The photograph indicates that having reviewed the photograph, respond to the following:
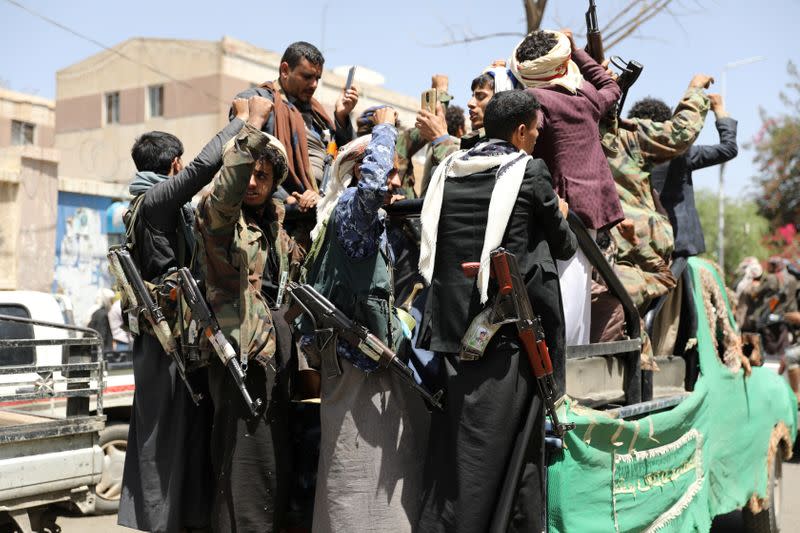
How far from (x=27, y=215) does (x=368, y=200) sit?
587 inches

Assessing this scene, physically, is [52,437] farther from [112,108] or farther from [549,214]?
[112,108]

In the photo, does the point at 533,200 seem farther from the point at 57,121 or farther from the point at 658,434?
the point at 57,121

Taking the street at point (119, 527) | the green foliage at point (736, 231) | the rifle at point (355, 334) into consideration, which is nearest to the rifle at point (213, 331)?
the rifle at point (355, 334)

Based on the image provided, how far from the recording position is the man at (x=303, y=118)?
411 cm

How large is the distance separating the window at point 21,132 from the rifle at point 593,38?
904 inches

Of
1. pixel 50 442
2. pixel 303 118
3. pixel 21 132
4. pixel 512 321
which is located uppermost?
pixel 21 132

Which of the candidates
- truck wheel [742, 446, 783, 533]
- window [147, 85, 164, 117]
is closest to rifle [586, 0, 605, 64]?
truck wheel [742, 446, 783, 533]

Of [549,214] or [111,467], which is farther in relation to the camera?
[111,467]

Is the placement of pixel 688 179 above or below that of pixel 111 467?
above

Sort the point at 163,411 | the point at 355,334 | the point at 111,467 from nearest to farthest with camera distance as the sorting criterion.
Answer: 1. the point at 355,334
2. the point at 163,411
3. the point at 111,467

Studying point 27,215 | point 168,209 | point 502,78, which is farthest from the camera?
point 27,215

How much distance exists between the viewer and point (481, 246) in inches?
122

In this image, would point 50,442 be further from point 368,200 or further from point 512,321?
point 512,321

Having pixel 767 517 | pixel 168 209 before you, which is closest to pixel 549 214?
pixel 168 209
